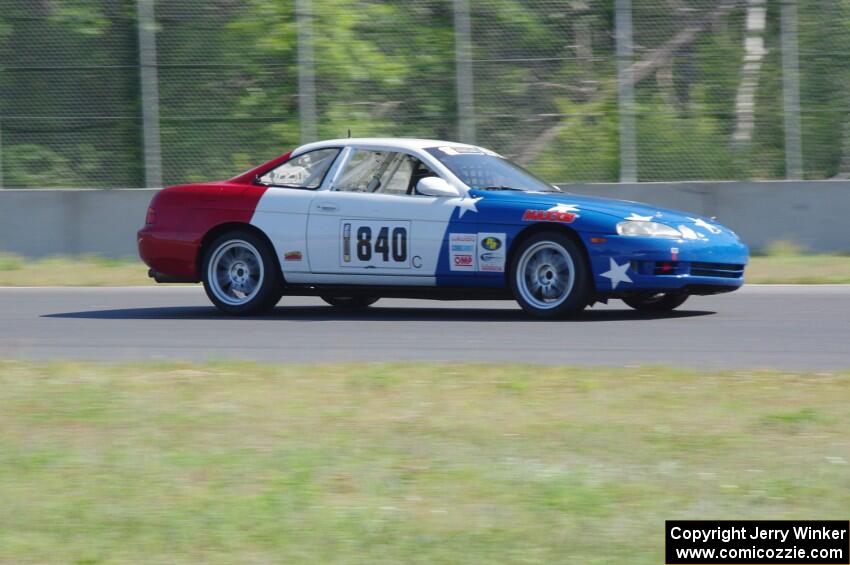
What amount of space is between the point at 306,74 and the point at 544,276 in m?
9.17

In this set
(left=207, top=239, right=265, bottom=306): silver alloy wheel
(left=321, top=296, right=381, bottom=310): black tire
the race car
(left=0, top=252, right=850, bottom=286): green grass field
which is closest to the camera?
the race car

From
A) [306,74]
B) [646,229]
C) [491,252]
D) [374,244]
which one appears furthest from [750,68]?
[374,244]

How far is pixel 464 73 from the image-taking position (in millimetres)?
18328

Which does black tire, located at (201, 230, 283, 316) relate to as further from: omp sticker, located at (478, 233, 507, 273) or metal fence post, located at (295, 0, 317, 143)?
metal fence post, located at (295, 0, 317, 143)

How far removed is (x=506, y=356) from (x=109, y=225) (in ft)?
35.2

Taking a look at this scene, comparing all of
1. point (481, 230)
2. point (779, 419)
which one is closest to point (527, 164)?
point (481, 230)

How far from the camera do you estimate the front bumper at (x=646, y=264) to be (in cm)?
1003

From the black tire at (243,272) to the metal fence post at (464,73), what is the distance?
24.7ft

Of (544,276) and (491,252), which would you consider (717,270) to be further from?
(491,252)

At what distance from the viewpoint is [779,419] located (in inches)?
245

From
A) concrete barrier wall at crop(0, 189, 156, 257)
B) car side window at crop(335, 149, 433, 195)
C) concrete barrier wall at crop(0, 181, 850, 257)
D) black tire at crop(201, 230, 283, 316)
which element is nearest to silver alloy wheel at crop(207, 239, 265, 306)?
black tire at crop(201, 230, 283, 316)

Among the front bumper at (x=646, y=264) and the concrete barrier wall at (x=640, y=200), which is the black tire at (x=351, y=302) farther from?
the concrete barrier wall at (x=640, y=200)

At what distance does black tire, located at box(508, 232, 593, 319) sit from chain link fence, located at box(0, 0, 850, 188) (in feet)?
25.4

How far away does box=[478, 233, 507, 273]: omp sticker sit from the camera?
406 inches
